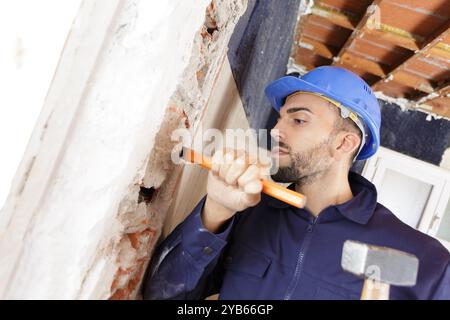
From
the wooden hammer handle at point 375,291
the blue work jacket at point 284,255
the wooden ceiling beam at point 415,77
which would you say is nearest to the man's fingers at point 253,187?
the blue work jacket at point 284,255

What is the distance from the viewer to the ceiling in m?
2.84

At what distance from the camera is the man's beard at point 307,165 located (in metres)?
1.54

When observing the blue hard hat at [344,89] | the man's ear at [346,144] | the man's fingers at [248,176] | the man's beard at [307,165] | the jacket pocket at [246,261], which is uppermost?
the blue hard hat at [344,89]

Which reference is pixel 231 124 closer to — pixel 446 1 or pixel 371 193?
pixel 371 193

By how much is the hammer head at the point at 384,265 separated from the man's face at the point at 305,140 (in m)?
0.63

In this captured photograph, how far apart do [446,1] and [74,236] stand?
2786 mm

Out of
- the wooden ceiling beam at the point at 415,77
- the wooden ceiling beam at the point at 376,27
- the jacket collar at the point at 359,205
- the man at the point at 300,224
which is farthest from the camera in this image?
the wooden ceiling beam at the point at 376,27

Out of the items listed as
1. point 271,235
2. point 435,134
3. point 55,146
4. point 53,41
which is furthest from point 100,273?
point 435,134

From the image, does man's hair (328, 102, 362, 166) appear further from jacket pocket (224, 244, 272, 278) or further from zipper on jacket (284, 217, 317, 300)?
jacket pocket (224, 244, 272, 278)

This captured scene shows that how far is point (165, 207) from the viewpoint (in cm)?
122

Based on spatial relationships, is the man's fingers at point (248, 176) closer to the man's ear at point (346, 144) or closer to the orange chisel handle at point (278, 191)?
the orange chisel handle at point (278, 191)

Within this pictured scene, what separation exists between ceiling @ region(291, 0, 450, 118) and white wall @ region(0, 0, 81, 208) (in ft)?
8.76

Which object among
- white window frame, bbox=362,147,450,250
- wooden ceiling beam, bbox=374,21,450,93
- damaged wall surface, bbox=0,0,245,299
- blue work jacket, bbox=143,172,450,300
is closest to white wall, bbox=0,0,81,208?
damaged wall surface, bbox=0,0,245,299

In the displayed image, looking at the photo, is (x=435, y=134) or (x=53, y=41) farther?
(x=435, y=134)
